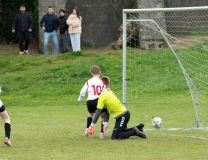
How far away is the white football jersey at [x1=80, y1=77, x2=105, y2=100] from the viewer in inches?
555

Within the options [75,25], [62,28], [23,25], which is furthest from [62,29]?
[23,25]

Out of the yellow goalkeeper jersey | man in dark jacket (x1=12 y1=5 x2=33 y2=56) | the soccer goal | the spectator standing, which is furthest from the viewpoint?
man in dark jacket (x1=12 y1=5 x2=33 y2=56)

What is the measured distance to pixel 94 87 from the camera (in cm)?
1413

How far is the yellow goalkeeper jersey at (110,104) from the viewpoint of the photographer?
1358cm

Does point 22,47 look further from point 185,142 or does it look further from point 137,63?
point 185,142

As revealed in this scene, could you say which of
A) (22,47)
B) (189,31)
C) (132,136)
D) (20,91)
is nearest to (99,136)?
(132,136)

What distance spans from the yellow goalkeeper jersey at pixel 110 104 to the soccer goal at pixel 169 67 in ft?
10.1

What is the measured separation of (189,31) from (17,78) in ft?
25.1

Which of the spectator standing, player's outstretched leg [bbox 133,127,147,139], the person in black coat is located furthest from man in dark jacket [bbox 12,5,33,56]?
player's outstretched leg [bbox 133,127,147,139]

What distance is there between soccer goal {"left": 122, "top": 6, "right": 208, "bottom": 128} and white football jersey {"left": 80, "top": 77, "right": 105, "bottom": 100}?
9.58 feet

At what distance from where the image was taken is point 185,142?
13.3 m

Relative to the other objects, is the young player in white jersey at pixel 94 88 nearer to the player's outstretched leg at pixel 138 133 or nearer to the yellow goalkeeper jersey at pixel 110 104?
the yellow goalkeeper jersey at pixel 110 104

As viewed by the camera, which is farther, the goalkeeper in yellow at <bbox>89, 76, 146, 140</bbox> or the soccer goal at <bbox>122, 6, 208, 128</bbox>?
the soccer goal at <bbox>122, 6, 208, 128</bbox>

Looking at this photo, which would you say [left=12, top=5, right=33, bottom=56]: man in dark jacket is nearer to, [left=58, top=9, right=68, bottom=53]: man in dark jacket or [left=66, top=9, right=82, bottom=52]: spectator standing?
[left=58, top=9, right=68, bottom=53]: man in dark jacket
